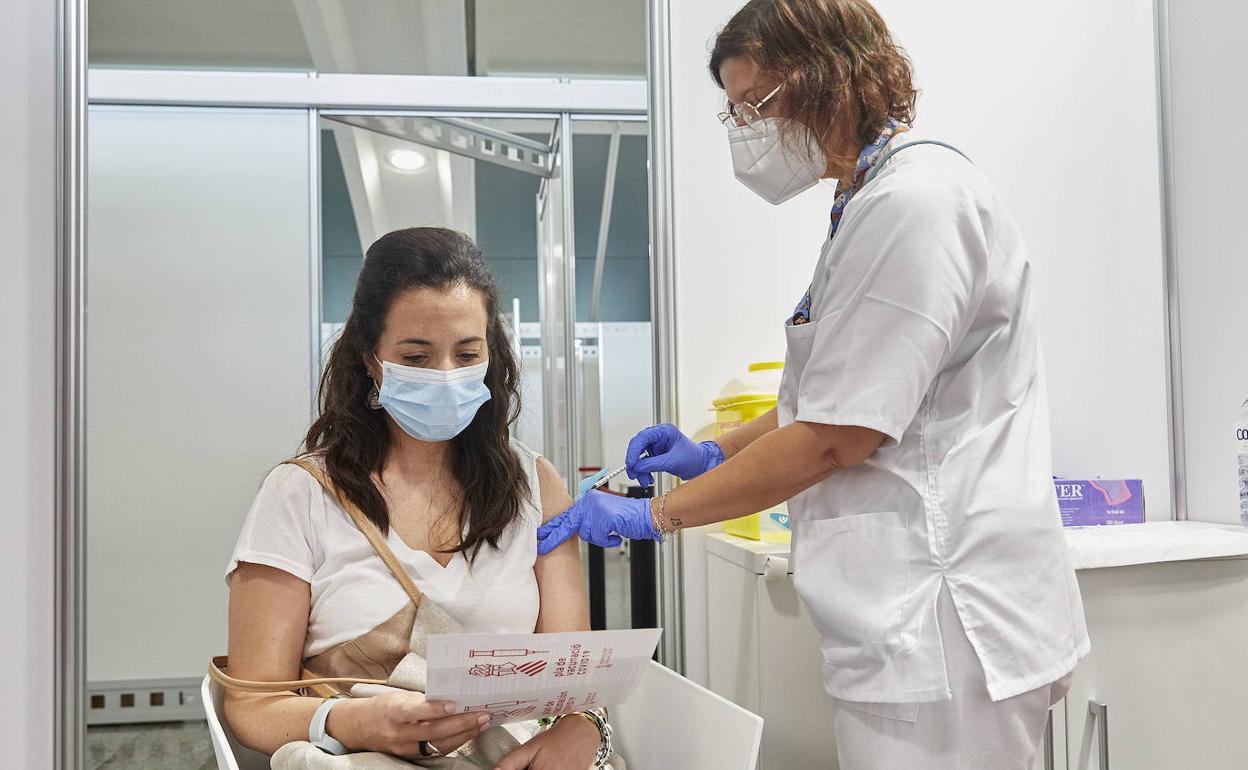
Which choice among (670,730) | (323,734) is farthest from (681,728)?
(323,734)

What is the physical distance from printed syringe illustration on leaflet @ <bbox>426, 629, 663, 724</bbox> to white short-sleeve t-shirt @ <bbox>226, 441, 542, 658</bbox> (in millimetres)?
225

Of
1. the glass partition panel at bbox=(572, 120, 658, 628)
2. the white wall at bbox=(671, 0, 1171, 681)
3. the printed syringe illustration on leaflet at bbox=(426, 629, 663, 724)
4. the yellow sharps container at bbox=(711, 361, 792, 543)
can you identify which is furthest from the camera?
the white wall at bbox=(671, 0, 1171, 681)

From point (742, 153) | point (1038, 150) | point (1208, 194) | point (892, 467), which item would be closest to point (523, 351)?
point (742, 153)

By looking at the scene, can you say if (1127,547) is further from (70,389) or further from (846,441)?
(70,389)

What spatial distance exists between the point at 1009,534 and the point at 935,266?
32 cm

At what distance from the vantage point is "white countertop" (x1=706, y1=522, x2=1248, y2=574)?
4.73ft

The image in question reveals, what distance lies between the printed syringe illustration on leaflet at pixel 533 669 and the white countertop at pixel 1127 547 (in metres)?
0.49

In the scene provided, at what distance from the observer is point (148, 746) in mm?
1534

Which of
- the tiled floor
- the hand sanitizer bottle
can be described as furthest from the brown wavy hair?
the tiled floor

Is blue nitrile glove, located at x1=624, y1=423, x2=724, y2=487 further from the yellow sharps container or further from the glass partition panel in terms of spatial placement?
the glass partition panel

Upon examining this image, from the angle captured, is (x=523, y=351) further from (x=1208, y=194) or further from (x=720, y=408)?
(x=1208, y=194)

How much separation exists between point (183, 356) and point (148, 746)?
69 centimetres

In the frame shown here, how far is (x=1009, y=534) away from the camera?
985 mm

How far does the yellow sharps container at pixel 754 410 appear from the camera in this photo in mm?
1565
